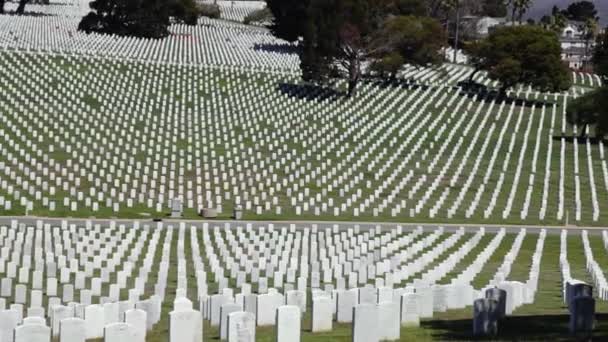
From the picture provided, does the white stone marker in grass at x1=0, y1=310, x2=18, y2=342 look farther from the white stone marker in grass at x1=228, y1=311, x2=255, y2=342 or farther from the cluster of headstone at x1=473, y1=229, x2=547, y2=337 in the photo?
the cluster of headstone at x1=473, y1=229, x2=547, y2=337

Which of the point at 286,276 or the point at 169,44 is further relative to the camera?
the point at 169,44

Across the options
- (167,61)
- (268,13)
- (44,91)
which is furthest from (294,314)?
(268,13)

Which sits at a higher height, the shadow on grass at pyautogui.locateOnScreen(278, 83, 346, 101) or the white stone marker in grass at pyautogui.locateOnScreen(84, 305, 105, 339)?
the shadow on grass at pyautogui.locateOnScreen(278, 83, 346, 101)

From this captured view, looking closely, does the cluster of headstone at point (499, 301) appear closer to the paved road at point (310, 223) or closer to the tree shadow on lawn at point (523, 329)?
the tree shadow on lawn at point (523, 329)

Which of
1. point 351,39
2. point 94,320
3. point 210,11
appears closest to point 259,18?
point 210,11

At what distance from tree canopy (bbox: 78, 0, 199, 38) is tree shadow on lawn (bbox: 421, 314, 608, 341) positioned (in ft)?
277

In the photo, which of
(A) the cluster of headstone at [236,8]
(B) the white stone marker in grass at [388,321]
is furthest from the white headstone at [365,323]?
(A) the cluster of headstone at [236,8]

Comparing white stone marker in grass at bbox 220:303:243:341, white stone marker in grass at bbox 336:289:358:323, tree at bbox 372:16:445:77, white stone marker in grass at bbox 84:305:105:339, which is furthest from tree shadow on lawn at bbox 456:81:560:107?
white stone marker in grass at bbox 84:305:105:339

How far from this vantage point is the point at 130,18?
104 meters

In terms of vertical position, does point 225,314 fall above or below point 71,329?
below

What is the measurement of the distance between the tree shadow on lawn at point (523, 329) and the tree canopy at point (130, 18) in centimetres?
8435

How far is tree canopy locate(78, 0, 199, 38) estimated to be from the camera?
10362 cm

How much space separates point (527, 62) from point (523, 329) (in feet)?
235

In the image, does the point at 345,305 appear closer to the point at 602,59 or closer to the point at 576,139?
the point at 602,59
